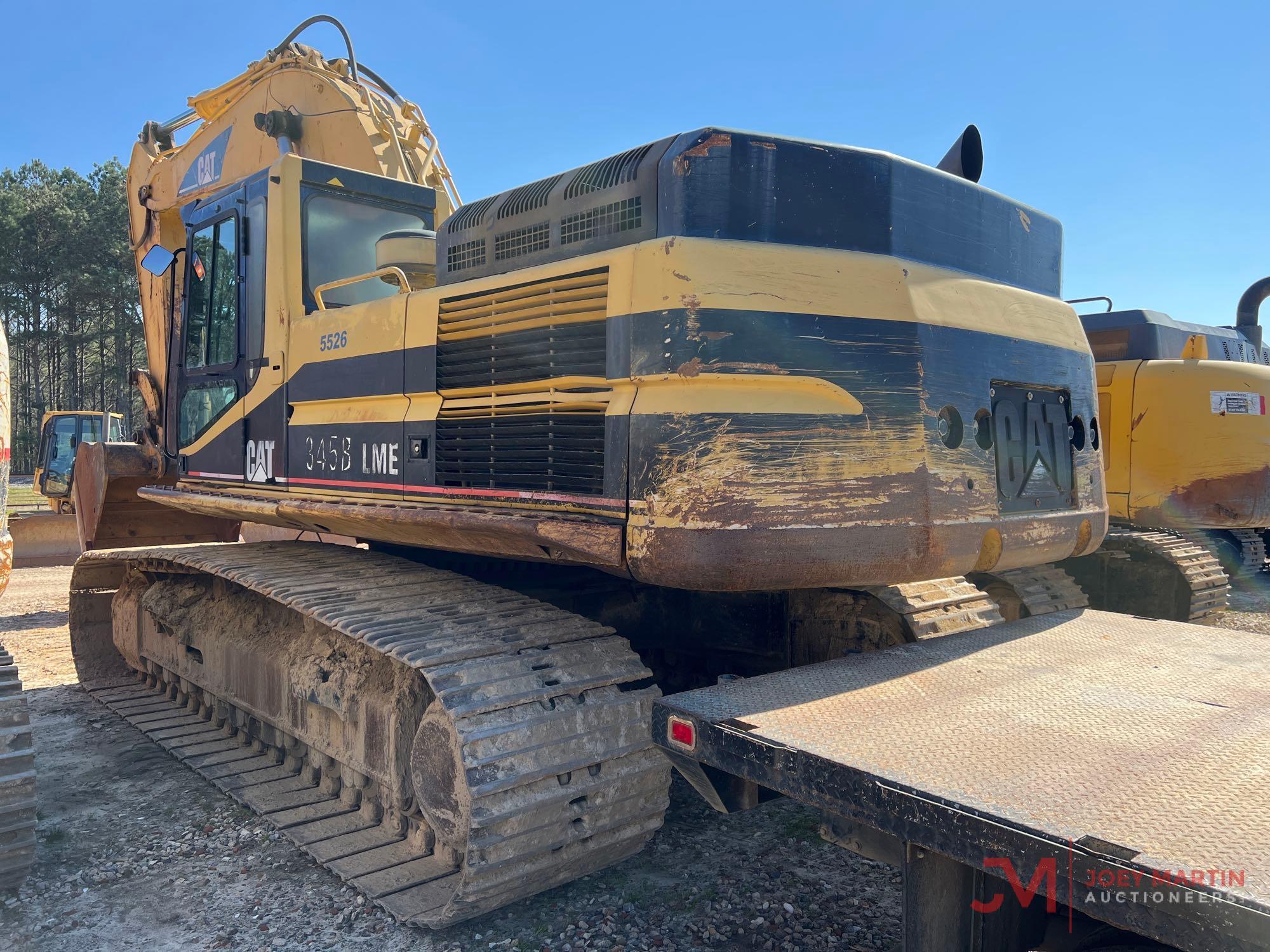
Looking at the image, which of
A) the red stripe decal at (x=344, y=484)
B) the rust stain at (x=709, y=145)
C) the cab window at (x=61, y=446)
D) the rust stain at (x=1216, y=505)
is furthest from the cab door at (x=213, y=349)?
the cab window at (x=61, y=446)

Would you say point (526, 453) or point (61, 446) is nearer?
point (526, 453)

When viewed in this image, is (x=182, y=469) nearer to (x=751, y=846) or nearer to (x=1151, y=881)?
(x=751, y=846)

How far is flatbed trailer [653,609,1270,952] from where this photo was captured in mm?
1671

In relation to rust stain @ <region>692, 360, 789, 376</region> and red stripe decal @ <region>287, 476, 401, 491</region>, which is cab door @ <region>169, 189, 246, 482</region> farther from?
rust stain @ <region>692, 360, 789, 376</region>

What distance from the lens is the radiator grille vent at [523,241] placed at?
3352 mm

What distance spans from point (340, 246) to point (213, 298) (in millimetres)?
907

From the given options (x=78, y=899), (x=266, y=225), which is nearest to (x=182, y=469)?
(x=266, y=225)

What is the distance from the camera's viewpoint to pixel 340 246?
4.65 metres

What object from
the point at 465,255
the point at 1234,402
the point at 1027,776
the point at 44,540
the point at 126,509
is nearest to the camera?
the point at 1027,776

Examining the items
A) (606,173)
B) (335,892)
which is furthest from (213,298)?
(335,892)

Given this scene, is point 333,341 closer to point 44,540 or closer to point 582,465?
point 582,465

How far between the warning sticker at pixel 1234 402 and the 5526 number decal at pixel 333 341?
6.36 metres

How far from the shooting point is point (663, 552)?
9.03 ft

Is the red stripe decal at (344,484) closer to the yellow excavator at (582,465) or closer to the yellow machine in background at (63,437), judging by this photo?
the yellow excavator at (582,465)
